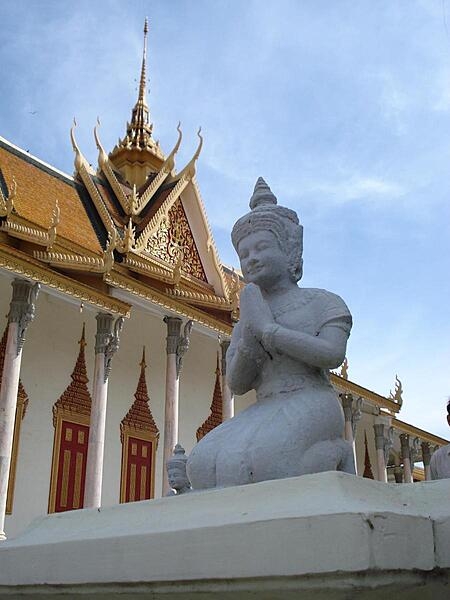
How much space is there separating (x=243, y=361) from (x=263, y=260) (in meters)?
0.33

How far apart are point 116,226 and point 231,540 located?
11.1 m

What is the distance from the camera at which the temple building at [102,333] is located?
28.8 ft

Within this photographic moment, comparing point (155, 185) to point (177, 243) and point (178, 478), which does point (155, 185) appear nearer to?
point (177, 243)

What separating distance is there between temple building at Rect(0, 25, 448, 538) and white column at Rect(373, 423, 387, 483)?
6.01 feet

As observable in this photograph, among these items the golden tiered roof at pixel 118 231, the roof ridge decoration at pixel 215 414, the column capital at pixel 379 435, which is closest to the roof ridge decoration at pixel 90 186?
the golden tiered roof at pixel 118 231

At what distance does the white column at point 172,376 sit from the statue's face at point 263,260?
773cm

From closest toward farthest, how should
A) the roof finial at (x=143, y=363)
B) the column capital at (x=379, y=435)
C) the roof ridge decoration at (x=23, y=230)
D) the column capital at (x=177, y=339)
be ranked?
the roof ridge decoration at (x=23, y=230) → the column capital at (x=177, y=339) → the roof finial at (x=143, y=363) → the column capital at (x=379, y=435)

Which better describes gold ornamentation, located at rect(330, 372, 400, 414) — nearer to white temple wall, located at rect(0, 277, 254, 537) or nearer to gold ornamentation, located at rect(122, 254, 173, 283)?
white temple wall, located at rect(0, 277, 254, 537)

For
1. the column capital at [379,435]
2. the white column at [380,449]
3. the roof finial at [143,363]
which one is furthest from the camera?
the column capital at [379,435]

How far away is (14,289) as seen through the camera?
8422 millimetres

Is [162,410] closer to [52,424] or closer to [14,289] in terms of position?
[52,424]

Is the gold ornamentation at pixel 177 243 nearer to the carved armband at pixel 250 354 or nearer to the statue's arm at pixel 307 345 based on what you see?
the carved armband at pixel 250 354

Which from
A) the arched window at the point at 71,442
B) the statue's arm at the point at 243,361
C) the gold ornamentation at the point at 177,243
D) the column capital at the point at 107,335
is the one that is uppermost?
the gold ornamentation at the point at 177,243

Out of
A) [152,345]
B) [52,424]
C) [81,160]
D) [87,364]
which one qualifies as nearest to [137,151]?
[81,160]
